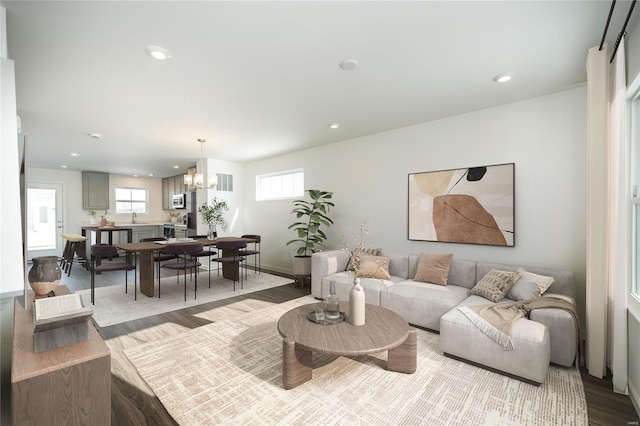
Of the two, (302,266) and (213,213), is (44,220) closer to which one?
(213,213)

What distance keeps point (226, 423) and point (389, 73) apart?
122 inches

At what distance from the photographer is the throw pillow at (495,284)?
2.92m

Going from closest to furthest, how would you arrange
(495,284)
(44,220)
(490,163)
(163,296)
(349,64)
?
1. (349,64)
2. (495,284)
3. (490,163)
4. (163,296)
5. (44,220)

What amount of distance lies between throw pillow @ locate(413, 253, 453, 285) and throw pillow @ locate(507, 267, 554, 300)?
0.72m

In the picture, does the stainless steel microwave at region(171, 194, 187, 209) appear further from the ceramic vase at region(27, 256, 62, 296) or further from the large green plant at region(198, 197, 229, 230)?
the ceramic vase at region(27, 256, 62, 296)

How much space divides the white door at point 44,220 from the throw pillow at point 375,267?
8.97m

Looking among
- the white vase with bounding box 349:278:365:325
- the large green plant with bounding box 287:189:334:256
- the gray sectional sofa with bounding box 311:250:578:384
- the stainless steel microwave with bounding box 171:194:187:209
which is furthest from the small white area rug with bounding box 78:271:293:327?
the stainless steel microwave with bounding box 171:194:187:209

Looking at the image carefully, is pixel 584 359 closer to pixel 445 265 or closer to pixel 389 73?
pixel 445 265

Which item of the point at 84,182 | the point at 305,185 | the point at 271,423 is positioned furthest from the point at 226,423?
the point at 84,182

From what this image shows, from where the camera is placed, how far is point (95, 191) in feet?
28.1

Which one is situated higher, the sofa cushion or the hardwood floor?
the sofa cushion

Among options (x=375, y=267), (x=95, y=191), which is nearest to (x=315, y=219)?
(x=375, y=267)

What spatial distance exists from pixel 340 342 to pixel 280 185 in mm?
4875

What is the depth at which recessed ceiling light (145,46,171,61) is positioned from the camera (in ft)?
7.34
